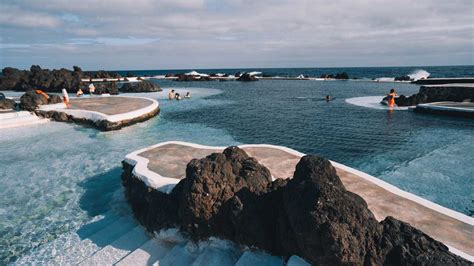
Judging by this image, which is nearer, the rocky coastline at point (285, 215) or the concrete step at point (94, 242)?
the rocky coastline at point (285, 215)

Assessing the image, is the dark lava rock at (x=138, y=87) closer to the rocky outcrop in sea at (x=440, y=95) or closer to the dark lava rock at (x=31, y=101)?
the dark lava rock at (x=31, y=101)

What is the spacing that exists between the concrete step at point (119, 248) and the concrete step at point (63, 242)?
3.60 ft

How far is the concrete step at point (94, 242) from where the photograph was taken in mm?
7600

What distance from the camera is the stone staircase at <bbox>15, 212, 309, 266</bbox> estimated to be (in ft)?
22.9

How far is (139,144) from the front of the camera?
17047 mm

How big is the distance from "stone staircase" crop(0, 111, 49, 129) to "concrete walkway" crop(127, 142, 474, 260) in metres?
16.4

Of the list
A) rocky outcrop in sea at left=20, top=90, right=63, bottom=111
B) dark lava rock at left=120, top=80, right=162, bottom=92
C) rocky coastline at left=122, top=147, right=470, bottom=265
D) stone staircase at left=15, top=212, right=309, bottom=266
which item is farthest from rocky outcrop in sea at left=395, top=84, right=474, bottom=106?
dark lava rock at left=120, top=80, right=162, bottom=92

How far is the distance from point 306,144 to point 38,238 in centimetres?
1315

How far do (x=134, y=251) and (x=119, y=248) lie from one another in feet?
1.83

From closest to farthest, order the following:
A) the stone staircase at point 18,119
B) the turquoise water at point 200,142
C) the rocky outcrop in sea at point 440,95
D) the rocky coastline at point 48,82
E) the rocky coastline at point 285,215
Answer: the rocky coastline at point 285,215 < the turquoise water at point 200,142 < the stone staircase at point 18,119 < the rocky outcrop in sea at point 440,95 < the rocky coastline at point 48,82

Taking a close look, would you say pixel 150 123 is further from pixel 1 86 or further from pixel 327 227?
pixel 1 86

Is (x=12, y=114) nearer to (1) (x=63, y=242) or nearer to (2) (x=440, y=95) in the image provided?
(1) (x=63, y=242)

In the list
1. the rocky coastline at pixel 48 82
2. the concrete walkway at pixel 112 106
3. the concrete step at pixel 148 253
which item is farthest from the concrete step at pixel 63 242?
the rocky coastline at pixel 48 82

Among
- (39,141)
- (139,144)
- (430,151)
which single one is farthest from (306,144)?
(39,141)
